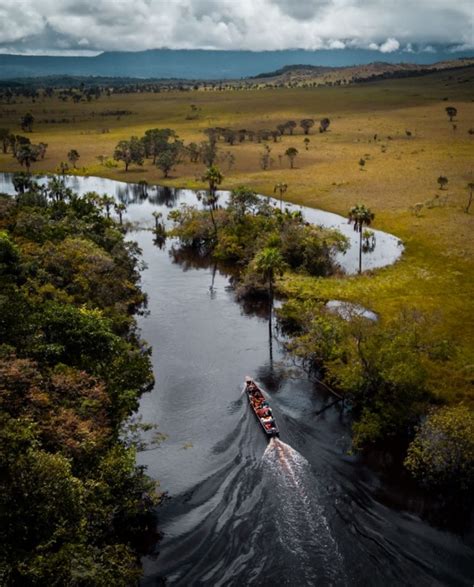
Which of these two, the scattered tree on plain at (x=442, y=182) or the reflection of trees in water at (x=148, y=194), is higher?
the scattered tree on plain at (x=442, y=182)

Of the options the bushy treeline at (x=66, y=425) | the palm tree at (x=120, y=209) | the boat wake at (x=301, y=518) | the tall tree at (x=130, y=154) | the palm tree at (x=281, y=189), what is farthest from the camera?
the tall tree at (x=130, y=154)

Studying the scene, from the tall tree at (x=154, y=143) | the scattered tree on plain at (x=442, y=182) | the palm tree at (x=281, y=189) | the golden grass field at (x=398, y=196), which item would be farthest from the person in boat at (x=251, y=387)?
the tall tree at (x=154, y=143)

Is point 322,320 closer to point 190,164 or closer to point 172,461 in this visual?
point 172,461

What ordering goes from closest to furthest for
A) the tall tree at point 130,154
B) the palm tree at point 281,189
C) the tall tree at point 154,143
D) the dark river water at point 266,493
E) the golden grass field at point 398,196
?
the dark river water at point 266,493 < the golden grass field at point 398,196 < the palm tree at point 281,189 < the tall tree at point 130,154 < the tall tree at point 154,143

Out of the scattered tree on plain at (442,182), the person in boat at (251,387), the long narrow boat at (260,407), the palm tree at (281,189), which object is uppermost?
the scattered tree on plain at (442,182)

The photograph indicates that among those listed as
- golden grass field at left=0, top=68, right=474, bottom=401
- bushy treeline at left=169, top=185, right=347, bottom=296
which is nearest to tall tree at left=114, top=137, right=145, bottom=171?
golden grass field at left=0, top=68, right=474, bottom=401

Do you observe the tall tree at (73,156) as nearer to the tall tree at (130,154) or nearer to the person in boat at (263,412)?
the tall tree at (130,154)

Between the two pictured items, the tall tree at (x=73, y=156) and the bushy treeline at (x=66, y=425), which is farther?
the tall tree at (x=73, y=156)

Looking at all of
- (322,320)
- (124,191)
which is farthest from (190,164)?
(322,320)
